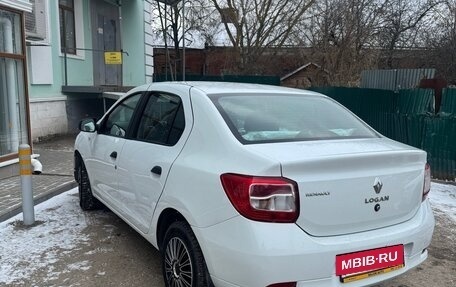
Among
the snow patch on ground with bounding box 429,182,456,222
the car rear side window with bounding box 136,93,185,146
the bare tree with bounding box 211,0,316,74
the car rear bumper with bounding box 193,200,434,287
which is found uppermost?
the bare tree with bounding box 211,0,316,74

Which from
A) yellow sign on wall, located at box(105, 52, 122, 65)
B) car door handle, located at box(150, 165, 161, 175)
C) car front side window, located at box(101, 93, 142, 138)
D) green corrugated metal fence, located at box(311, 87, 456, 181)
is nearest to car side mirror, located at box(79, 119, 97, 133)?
car front side window, located at box(101, 93, 142, 138)

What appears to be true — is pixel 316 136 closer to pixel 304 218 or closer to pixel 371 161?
pixel 371 161

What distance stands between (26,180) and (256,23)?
78.6ft

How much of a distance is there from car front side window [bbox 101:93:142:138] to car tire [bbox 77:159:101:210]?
83 centimetres

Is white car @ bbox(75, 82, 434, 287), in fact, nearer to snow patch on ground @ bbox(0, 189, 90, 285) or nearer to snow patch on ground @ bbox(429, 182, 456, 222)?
snow patch on ground @ bbox(0, 189, 90, 285)

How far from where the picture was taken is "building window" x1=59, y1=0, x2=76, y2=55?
12.4 m

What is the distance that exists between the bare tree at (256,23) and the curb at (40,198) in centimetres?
2116

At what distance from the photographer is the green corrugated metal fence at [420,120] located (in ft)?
25.7

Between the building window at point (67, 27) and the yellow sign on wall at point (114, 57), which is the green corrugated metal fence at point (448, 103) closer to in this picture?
the yellow sign on wall at point (114, 57)

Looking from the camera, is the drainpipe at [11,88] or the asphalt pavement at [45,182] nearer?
the asphalt pavement at [45,182]

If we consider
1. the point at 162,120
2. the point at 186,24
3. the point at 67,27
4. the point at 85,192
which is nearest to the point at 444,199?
the point at 162,120

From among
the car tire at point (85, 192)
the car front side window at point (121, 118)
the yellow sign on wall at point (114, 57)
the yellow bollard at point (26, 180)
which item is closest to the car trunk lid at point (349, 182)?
the car front side window at point (121, 118)

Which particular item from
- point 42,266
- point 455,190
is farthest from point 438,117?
point 42,266

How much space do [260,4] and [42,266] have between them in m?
24.8
